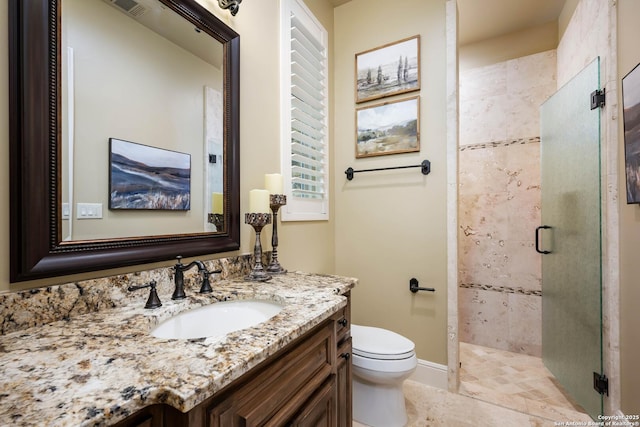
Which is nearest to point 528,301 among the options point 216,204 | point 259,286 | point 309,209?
point 309,209

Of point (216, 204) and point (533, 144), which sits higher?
point (533, 144)

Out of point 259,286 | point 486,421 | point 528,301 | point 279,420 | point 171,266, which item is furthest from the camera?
point 528,301

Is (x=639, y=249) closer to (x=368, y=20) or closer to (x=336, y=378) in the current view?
(x=336, y=378)

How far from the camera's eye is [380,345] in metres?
1.61

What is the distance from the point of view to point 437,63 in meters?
1.96

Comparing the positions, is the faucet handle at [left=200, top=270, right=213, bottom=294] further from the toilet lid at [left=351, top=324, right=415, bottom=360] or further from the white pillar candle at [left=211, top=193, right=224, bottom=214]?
the toilet lid at [left=351, top=324, right=415, bottom=360]

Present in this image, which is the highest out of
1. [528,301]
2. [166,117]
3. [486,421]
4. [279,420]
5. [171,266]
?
[166,117]

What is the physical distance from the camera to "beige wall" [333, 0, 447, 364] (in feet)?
6.43

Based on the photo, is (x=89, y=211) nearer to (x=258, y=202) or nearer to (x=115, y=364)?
(x=115, y=364)

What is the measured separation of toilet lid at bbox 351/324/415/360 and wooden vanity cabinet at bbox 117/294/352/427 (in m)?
0.30

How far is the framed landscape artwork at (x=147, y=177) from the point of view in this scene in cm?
97

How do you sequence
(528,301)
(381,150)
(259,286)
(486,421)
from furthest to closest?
(528,301)
(381,150)
(486,421)
(259,286)

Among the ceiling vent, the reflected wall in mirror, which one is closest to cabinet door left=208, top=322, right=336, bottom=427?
the reflected wall in mirror

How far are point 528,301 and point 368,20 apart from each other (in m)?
2.72
